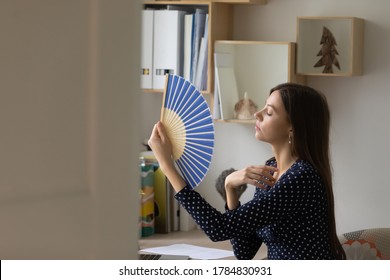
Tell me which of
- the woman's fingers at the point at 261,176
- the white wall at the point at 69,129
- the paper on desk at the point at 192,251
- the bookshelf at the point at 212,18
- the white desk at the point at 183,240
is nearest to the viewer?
the white wall at the point at 69,129

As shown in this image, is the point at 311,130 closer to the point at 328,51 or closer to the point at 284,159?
the point at 284,159

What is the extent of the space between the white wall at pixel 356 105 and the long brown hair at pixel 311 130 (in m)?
1.06

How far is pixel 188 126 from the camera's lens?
82.8 inches

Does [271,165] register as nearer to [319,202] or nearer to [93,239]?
[319,202]

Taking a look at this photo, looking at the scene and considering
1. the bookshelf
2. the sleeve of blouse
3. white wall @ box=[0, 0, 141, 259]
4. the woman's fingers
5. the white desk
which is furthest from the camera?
the bookshelf

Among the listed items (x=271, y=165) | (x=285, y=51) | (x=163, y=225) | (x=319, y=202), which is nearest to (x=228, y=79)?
(x=285, y=51)

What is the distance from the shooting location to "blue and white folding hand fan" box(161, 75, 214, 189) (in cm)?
210

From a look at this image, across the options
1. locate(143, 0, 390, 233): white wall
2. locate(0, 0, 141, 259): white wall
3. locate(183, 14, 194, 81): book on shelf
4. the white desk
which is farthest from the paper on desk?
locate(0, 0, 141, 259): white wall

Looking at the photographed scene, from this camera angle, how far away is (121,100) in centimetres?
109

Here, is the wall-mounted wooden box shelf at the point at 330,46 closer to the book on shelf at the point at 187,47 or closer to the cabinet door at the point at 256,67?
the cabinet door at the point at 256,67

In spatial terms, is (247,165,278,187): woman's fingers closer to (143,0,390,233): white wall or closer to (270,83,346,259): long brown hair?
(270,83,346,259): long brown hair

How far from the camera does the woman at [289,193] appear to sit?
7.37 ft

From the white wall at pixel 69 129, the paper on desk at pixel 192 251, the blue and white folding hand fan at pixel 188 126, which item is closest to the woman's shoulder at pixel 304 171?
the blue and white folding hand fan at pixel 188 126

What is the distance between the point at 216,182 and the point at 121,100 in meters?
2.52
